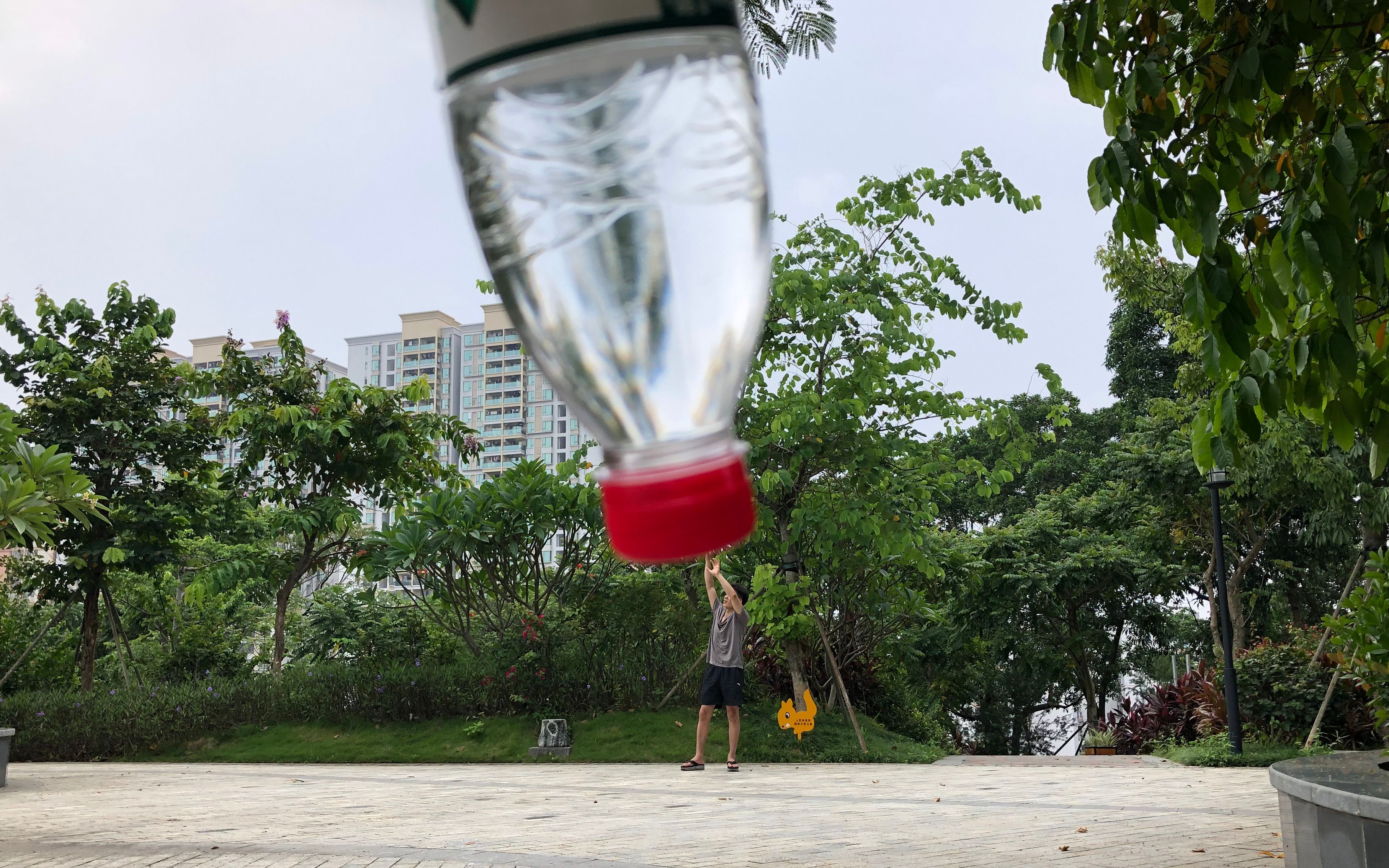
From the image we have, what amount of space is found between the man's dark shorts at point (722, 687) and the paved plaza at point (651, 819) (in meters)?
0.63

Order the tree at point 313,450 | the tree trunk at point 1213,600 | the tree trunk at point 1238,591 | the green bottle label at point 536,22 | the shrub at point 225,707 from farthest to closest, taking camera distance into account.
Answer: the tree trunk at point 1213,600 < the tree trunk at point 1238,591 < the tree at point 313,450 < the shrub at point 225,707 < the green bottle label at point 536,22

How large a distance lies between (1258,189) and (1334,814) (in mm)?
2538

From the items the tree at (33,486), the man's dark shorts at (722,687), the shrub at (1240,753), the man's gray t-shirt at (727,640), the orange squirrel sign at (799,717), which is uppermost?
the tree at (33,486)

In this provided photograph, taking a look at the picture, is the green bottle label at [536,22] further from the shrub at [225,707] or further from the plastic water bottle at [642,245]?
the shrub at [225,707]

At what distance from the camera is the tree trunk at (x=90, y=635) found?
44.4ft

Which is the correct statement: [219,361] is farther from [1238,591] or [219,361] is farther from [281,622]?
[1238,591]

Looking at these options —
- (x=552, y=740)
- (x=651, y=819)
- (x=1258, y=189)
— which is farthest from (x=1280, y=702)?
(x=1258, y=189)

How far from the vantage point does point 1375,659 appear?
4.96 m

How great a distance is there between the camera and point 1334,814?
413 centimetres

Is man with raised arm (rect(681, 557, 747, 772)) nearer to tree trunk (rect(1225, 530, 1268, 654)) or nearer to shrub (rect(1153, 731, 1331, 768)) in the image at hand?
shrub (rect(1153, 731, 1331, 768))

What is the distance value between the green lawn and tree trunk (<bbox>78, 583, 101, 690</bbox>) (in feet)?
5.58

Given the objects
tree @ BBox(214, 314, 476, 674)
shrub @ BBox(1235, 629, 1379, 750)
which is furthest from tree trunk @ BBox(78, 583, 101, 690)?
shrub @ BBox(1235, 629, 1379, 750)

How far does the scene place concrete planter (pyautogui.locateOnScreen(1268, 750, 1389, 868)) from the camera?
391 cm

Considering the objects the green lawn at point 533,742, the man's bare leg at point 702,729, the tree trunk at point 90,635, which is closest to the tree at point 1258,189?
the man's bare leg at point 702,729
